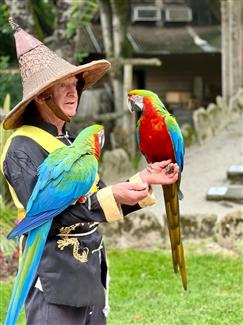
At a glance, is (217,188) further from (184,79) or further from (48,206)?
(184,79)

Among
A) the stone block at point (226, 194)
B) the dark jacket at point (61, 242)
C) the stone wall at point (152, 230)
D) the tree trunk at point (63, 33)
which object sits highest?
the dark jacket at point (61, 242)

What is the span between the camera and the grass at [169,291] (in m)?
4.52

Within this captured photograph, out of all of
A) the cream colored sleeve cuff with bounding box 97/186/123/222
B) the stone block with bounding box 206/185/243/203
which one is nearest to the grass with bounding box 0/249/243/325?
the stone block with bounding box 206/185/243/203

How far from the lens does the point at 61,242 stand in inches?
91.7

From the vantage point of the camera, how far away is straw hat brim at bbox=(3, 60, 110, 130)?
2297 millimetres

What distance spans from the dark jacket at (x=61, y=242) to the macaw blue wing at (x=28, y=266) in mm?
95

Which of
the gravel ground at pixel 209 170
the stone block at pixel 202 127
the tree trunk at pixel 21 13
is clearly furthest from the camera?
the stone block at pixel 202 127

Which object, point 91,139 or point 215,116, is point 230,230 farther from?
point 215,116

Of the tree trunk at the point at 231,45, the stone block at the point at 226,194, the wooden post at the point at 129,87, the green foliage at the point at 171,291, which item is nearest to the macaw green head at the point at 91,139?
the green foliage at the point at 171,291

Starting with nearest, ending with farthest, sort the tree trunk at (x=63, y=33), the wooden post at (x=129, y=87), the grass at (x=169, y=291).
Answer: the grass at (x=169, y=291), the tree trunk at (x=63, y=33), the wooden post at (x=129, y=87)

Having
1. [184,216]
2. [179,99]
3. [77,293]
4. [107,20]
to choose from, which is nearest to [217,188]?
[184,216]

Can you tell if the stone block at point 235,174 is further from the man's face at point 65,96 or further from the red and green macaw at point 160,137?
the man's face at point 65,96

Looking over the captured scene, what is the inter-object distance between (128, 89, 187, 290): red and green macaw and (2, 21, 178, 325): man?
0.10 m

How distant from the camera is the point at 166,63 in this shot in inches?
607
